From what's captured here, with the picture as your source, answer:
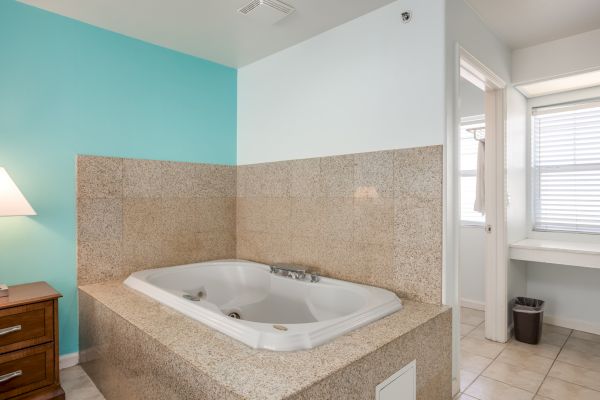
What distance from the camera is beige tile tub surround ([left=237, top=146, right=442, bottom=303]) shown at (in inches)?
78.5

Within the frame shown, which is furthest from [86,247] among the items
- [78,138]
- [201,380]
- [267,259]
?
[201,380]

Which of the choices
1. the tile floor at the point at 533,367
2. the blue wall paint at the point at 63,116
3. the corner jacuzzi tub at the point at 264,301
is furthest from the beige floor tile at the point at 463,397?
the blue wall paint at the point at 63,116

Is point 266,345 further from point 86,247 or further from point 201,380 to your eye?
point 86,247

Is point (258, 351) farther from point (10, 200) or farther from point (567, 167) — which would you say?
point (567, 167)

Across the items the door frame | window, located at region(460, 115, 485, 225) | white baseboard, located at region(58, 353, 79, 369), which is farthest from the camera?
window, located at region(460, 115, 485, 225)

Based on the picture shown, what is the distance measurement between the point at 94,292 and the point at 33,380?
521 mm

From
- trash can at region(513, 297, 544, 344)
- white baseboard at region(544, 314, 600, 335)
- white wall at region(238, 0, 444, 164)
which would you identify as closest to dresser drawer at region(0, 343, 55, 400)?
white wall at region(238, 0, 444, 164)

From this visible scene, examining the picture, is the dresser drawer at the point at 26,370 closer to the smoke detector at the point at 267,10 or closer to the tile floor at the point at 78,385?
the tile floor at the point at 78,385

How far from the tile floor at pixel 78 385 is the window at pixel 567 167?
379cm

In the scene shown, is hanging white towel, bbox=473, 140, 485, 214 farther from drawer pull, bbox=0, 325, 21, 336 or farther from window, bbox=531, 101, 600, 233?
drawer pull, bbox=0, 325, 21, 336

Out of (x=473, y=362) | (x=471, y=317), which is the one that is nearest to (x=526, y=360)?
(x=473, y=362)

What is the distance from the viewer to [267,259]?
9.82 ft

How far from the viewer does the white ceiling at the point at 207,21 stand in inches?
85.1

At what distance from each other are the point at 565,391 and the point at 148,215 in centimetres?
298
